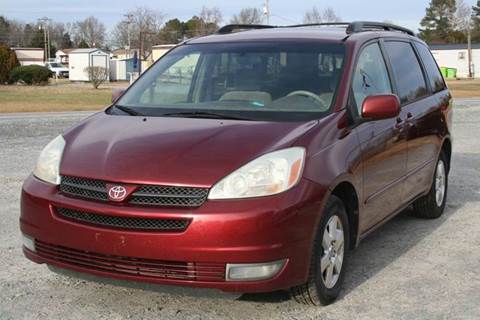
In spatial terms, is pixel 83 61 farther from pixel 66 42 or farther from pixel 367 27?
pixel 66 42

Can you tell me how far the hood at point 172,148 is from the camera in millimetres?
3645

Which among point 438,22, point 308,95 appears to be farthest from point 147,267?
point 438,22

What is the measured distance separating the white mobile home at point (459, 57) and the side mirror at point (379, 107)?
76.4m

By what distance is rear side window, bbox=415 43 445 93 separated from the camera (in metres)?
6.66

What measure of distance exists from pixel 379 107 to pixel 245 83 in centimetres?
99

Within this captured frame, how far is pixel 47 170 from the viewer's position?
4.06 meters

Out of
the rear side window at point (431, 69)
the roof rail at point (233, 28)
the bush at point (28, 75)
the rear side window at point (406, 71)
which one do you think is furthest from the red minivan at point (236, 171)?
the bush at point (28, 75)

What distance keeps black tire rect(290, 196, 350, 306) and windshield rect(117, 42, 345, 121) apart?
62 cm

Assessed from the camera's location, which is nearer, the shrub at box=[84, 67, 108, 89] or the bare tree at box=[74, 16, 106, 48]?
the shrub at box=[84, 67, 108, 89]

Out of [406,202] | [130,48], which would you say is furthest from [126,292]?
[130,48]

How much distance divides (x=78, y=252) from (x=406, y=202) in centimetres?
303

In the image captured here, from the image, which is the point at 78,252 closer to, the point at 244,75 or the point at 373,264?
the point at 244,75

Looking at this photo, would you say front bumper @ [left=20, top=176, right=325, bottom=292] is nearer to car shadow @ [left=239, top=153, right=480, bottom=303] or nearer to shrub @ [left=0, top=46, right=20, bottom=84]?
car shadow @ [left=239, top=153, right=480, bottom=303]

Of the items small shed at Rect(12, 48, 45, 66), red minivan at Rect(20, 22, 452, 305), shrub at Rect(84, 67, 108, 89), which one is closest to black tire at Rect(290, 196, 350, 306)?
red minivan at Rect(20, 22, 452, 305)
